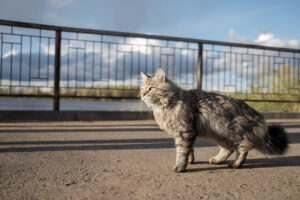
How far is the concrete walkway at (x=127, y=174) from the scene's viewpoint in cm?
170

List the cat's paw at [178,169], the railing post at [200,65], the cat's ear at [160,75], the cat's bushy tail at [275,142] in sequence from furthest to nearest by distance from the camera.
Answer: the railing post at [200,65] → the cat's ear at [160,75] → the cat's bushy tail at [275,142] → the cat's paw at [178,169]

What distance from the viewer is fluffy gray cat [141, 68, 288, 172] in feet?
7.78

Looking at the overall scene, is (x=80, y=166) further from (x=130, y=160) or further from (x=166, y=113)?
(x=166, y=113)

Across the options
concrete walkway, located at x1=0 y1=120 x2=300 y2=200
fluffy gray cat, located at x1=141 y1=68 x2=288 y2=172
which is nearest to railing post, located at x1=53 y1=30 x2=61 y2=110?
concrete walkway, located at x1=0 y1=120 x2=300 y2=200

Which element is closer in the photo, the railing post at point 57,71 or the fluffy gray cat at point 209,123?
the fluffy gray cat at point 209,123

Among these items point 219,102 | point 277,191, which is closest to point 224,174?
point 277,191

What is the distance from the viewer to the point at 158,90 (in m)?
2.54

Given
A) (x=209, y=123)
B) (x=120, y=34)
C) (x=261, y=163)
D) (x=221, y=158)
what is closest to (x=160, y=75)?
(x=209, y=123)

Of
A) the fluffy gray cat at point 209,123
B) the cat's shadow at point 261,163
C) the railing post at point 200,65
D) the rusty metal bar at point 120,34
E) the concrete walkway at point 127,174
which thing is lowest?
the cat's shadow at point 261,163

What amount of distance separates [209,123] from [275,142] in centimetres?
77

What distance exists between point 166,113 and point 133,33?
501 centimetres

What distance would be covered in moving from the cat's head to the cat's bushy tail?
1.14 metres

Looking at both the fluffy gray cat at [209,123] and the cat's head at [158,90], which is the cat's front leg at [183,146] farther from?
the cat's head at [158,90]

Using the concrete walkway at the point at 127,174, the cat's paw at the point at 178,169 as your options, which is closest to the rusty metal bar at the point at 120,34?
the concrete walkway at the point at 127,174
